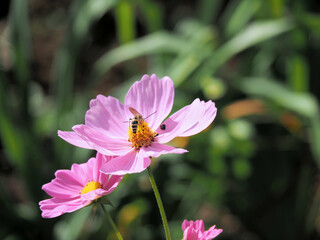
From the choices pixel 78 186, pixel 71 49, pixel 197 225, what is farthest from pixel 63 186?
pixel 71 49

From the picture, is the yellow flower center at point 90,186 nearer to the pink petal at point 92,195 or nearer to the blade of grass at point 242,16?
the pink petal at point 92,195

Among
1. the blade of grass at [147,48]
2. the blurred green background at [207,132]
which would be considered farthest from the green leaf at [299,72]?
the blade of grass at [147,48]

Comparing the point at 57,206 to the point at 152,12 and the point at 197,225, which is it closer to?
the point at 197,225

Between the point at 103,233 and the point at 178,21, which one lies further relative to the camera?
the point at 178,21

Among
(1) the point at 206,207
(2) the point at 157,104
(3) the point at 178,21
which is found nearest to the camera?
(2) the point at 157,104

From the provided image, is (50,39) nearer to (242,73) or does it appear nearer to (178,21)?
(178,21)

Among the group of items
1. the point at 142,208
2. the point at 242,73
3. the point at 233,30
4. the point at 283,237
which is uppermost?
the point at 233,30

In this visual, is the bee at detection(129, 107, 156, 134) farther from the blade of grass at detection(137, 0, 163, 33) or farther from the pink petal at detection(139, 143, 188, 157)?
the blade of grass at detection(137, 0, 163, 33)

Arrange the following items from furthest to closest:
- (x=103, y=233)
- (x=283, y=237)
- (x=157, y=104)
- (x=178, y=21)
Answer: (x=178, y=21) < (x=283, y=237) < (x=103, y=233) < (x=157, y=104)

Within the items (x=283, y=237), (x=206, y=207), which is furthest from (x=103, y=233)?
(x=283, y=237)

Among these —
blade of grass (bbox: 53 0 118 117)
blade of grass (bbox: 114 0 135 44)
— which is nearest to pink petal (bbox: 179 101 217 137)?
blade of grass (bbox: 53 0 118 117)
